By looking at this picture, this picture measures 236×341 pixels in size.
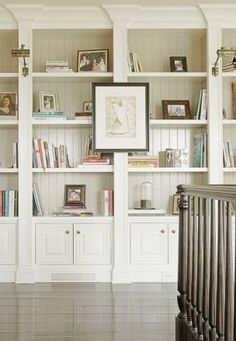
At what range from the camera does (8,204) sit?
4973 millimetres

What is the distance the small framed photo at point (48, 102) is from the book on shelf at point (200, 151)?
1480 millimetres

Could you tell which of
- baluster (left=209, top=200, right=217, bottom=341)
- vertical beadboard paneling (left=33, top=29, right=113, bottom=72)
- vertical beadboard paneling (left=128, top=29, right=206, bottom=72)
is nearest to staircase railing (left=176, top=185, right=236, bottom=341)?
baluster (left=209, top=200, right=217, bottom=341)

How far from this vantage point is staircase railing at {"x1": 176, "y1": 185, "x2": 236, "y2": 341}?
2.12 metres

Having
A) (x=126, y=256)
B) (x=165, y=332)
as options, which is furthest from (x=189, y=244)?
(x=126, y=256)

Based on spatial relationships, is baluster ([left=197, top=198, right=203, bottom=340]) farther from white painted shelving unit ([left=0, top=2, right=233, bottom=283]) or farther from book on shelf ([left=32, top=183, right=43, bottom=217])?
book on shelf ([left=32, top=183, right=43, bottom=217])

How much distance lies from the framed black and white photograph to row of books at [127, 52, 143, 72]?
0.55ft

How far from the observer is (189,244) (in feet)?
10.0

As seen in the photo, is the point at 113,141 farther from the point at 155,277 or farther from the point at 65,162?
the point at 155,277

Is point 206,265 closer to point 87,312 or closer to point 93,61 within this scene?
point 87,312

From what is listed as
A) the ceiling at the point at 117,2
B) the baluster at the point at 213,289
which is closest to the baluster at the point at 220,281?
the baluster at the point at 213,289

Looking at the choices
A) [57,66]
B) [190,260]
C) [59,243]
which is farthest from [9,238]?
[190,260]

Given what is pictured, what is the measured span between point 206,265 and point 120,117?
2.63 m

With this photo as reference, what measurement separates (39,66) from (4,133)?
0.80 metres

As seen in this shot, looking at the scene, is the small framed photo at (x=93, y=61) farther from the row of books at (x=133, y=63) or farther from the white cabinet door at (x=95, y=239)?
the white cabinet door at (x=95, y=239)
